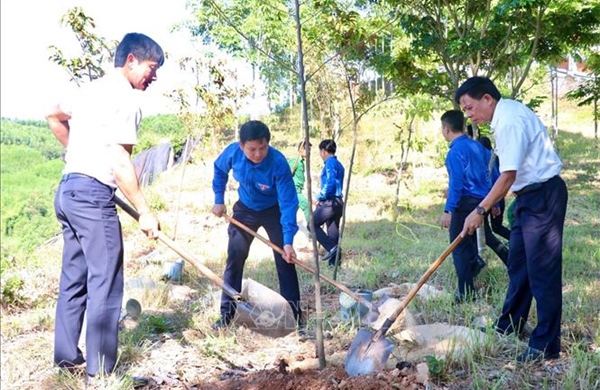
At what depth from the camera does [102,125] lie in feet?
9.21

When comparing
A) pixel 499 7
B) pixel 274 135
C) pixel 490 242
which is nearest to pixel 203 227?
pixel 490 242

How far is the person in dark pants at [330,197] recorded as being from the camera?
624cm

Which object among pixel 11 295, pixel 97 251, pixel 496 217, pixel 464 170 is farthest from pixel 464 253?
pixel 11 295

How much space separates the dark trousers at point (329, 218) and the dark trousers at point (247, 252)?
7.73 feet

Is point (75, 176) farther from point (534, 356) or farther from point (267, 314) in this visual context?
point (534, 356)

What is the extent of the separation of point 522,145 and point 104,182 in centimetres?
222

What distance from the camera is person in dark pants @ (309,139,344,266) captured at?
20.5 ft

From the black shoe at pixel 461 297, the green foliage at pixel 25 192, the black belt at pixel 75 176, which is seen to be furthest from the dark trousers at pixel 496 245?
the green foliage at pixel 25 192

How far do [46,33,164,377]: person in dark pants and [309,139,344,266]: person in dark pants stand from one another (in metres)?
3.48

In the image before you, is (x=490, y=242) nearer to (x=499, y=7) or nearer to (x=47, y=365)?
(x=499, y=7)

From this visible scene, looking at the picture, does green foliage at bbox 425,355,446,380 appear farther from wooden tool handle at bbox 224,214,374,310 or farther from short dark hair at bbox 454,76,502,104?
short dark hair at bbox 454,76,502,104

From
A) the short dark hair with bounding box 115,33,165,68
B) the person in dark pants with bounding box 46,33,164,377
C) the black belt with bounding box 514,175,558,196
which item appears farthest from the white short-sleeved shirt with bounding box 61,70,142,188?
the black belt with bounding box 514,175,558,196

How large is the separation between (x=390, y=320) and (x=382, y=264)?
2771mm

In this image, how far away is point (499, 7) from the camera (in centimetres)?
429
